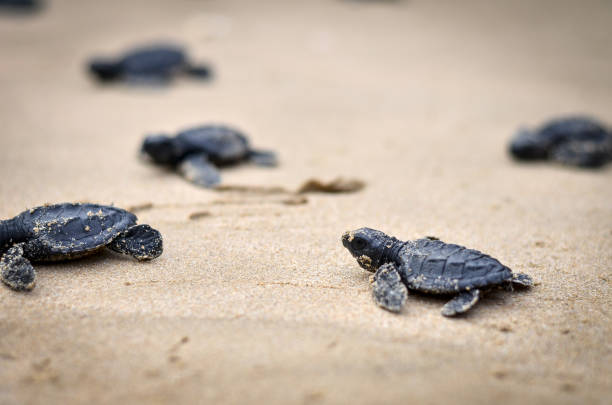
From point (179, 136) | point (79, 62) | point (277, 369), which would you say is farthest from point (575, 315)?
point (79, 62)

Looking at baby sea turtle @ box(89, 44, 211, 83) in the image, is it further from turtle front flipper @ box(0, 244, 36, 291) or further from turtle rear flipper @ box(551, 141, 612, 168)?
turtle front flipper @ box(0, 244, 36, 291)

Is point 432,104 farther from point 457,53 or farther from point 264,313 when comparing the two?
point 264,313

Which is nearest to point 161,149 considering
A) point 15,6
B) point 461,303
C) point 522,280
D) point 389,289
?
point 389,289

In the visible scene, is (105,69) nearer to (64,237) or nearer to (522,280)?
(64,237)

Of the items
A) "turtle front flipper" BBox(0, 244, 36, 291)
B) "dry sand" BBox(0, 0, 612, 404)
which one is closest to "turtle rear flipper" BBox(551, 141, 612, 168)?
"dry sand" BBox(0, 0, 612, 404)

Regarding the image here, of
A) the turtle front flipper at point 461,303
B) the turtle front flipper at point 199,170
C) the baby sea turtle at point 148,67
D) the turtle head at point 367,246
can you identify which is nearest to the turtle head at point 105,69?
the baby sea turtle at point 148,67
